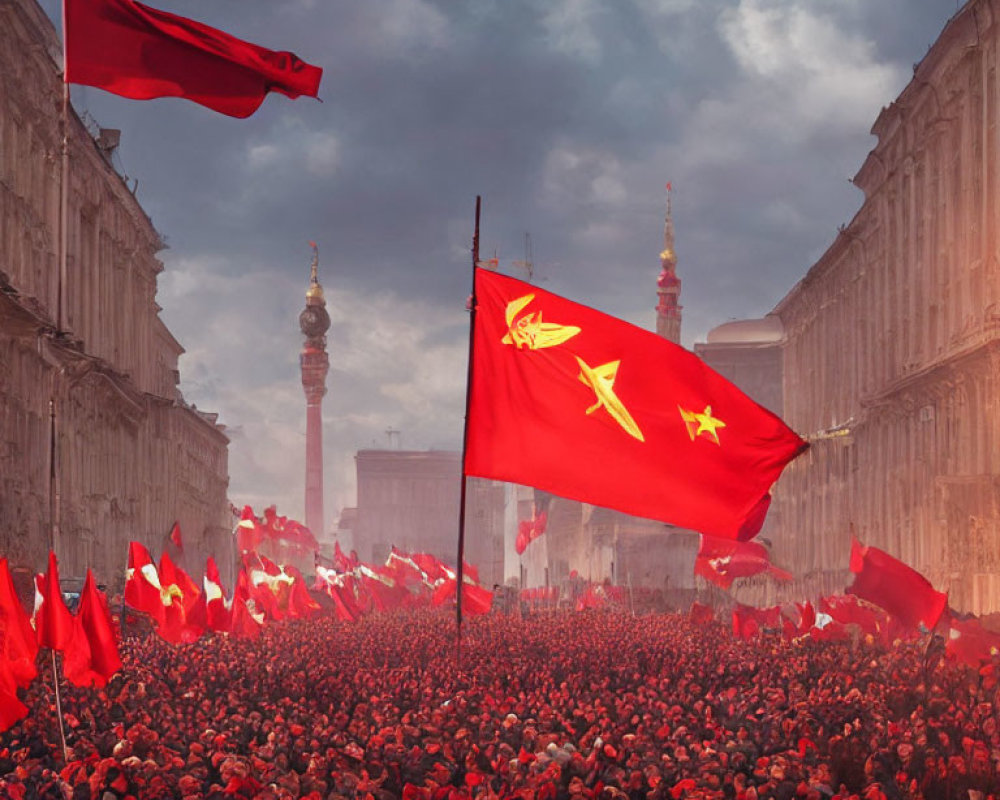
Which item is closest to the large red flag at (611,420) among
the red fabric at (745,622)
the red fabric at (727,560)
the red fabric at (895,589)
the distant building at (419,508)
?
the red fabric at (895,589)

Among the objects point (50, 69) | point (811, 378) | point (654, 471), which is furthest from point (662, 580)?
point (654, 471)

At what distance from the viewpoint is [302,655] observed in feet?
70.7

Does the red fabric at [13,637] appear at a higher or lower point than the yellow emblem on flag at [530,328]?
lower

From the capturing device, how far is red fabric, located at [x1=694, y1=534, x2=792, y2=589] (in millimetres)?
35062

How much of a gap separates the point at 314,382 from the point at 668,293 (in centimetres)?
3001

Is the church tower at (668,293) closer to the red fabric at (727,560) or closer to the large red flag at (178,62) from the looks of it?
the red fabric at (727,560)

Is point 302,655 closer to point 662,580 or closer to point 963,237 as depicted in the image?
point 963,237

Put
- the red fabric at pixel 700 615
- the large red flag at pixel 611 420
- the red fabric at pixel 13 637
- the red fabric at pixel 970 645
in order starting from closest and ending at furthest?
the large red flag at pixel 611 420 → the red fabric at pixel 13 637 → the red fabric at pixel 970 645 → the red fabric at pixel 700 615

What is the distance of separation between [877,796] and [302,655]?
12929mm

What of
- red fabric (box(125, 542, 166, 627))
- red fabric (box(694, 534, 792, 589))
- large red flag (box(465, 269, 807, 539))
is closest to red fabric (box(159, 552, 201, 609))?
red fabric (box(125, 542, 166, 627))

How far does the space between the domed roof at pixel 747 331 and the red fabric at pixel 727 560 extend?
147 feet

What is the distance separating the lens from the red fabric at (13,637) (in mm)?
12602

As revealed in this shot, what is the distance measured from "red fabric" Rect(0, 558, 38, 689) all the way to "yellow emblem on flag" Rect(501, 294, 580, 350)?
4965 millimetres

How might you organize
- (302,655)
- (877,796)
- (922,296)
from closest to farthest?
1. (877,796)
2. (302,655)
3. (922,296)
